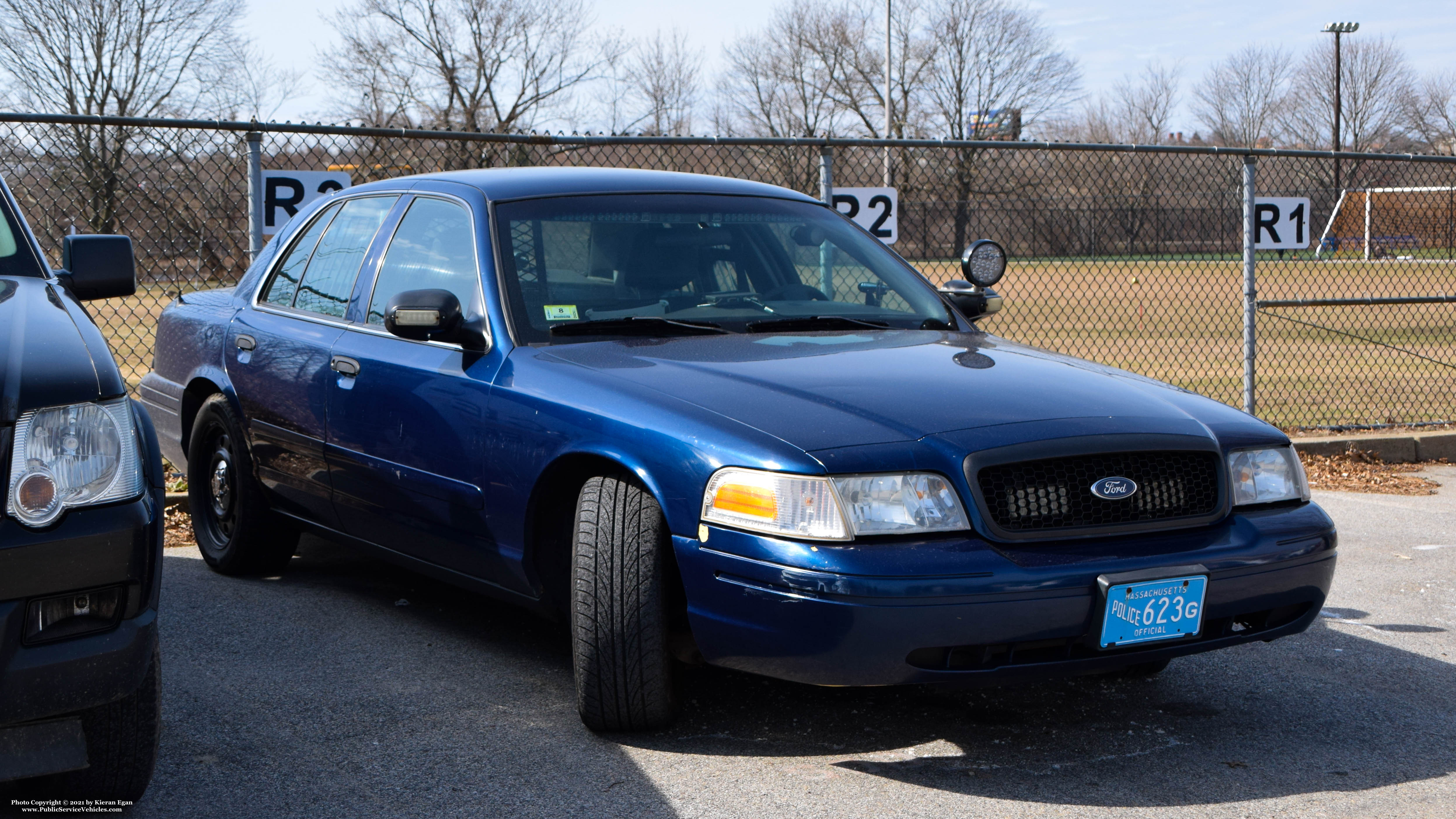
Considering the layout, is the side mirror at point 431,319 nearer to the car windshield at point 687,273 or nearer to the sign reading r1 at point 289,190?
the car windshield at point 687,273

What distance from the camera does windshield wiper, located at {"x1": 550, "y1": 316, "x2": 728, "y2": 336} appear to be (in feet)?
13.3

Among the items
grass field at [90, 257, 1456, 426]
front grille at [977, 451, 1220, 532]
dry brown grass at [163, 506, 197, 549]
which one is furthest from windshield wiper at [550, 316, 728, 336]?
grass field at [90, 257, 1456, 426]

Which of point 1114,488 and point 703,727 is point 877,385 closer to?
point 1114,488

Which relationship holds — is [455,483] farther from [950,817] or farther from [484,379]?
[950,817]

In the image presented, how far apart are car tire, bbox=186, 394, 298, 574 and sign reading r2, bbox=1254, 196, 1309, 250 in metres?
5.98

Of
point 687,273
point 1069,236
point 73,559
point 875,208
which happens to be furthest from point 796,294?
point 1069,236

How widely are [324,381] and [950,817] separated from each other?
2584 millimetres

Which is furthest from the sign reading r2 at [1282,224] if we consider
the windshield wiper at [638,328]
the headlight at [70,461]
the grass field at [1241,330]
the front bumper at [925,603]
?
the headlight at [70,461]

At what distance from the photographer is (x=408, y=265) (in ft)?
14.9

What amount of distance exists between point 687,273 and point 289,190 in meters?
3.39

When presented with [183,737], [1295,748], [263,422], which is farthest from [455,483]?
[1295,748]

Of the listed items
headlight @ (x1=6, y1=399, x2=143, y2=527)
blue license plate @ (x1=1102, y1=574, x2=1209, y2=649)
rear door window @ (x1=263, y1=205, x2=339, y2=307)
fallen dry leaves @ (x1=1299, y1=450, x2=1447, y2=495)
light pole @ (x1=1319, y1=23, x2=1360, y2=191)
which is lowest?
fallen dry leaves @ (x1=1299, y1=450, x2=1447, y2=495)

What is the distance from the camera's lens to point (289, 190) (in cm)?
695

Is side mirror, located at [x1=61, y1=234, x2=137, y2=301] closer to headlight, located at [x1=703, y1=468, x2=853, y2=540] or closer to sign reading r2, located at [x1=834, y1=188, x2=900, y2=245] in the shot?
headlight, located at [x1=703, y1=468, x2=853, y2=540]
